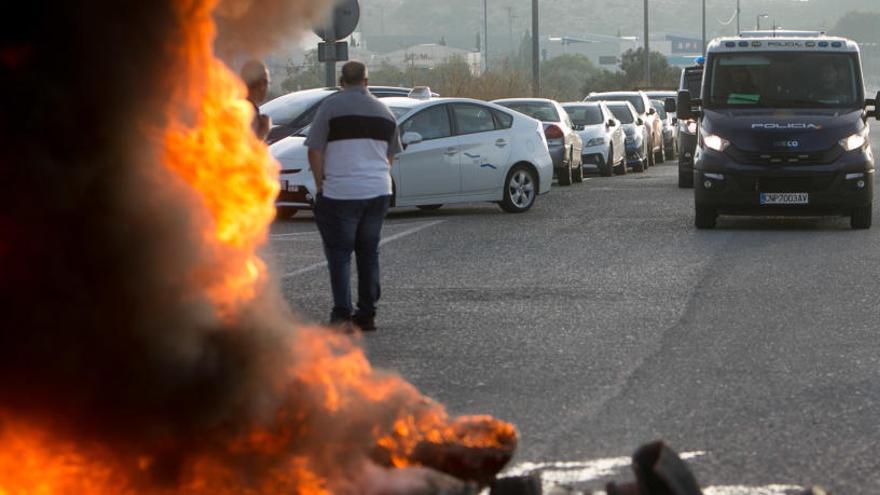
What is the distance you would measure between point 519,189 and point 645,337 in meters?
11.2

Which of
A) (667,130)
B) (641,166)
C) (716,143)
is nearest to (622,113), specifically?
(641,166)

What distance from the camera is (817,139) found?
18.5 metres

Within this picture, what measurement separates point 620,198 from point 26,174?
67.3 feet

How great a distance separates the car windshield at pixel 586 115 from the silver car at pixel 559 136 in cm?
305

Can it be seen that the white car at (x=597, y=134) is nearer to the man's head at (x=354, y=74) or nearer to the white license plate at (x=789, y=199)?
the white license plate at (x=789, y=199)

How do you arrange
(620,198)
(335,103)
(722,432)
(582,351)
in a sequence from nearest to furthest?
(722,432) → (582,351) → (335,103) → (620,198)

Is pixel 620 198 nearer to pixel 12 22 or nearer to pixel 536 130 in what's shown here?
pixel 536 130

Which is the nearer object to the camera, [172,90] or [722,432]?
[172,90]

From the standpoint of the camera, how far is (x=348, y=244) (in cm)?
1115

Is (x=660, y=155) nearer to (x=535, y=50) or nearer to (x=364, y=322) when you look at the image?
(x=535, y=50)

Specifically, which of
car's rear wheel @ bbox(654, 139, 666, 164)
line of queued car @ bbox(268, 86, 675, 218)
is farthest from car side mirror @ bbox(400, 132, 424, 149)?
car's rear wheel @ bbox(654, 139, 666, 164)

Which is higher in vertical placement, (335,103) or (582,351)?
(335,103)

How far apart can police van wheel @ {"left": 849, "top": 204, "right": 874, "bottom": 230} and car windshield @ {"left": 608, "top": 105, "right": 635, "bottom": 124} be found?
17.4 m

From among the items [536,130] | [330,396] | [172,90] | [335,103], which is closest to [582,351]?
[335,103]
